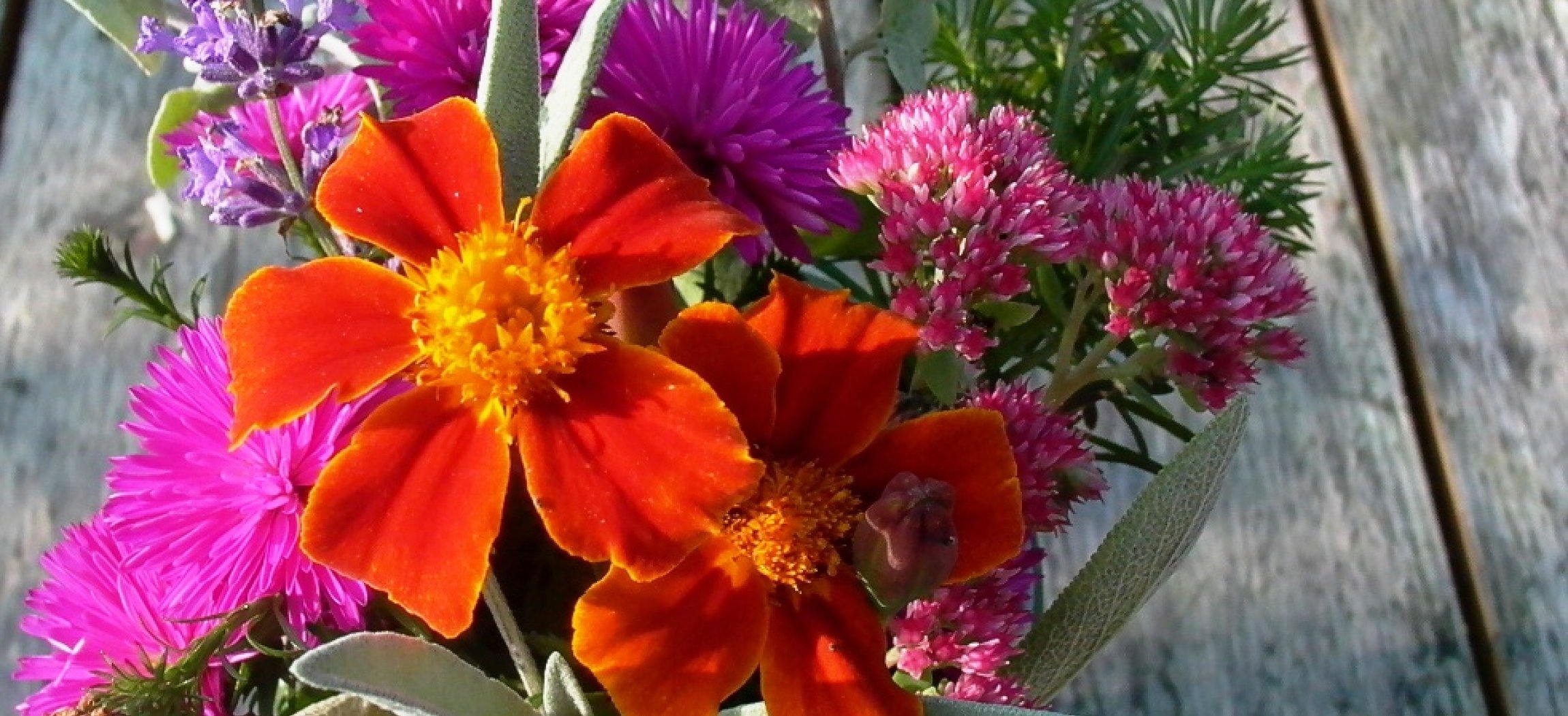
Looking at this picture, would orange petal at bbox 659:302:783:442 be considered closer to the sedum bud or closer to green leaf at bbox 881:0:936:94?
the sedum bud

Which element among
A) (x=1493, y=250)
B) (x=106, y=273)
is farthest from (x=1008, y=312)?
(x=1493, y=250)

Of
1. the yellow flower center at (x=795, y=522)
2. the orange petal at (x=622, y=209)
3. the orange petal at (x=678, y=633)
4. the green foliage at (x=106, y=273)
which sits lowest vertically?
the orange petal at (x=678, y=633)

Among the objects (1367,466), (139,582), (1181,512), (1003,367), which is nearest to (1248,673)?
(1367,466)

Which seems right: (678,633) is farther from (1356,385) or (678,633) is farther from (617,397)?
(1356,385)

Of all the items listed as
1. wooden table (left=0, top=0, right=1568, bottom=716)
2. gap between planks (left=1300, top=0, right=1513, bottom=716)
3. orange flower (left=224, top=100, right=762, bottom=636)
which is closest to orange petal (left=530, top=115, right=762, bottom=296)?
orange flower (left=224, top=100, right=762, bottom=636)

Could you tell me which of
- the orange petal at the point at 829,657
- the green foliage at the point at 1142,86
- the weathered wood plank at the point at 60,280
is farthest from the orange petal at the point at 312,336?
the weathered wood plank at the point at 60,280

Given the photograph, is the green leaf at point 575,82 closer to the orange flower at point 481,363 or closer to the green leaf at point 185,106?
the orange flower at point 481,363
